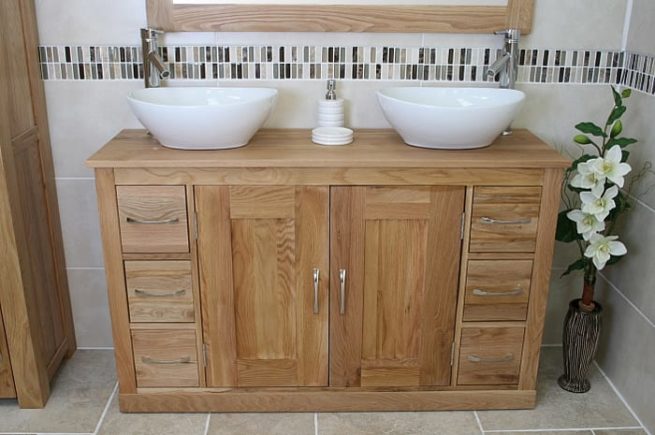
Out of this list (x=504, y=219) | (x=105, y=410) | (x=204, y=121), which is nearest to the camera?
(x=204, y=121)

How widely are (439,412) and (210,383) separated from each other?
2.38 ft

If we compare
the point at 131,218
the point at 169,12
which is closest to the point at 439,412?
the point at 131,218

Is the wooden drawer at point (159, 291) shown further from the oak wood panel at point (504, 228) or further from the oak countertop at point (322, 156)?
the oak wood panel at point (504, 228)

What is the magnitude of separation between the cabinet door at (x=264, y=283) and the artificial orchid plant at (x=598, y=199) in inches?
30.5

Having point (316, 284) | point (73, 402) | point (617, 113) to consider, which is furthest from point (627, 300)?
point (73, 402)

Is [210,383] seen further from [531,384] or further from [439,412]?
[531,384]

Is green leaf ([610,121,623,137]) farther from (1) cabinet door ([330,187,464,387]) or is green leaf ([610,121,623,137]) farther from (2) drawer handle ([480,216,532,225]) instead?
(1) cabinet door ([330,187,464,387])

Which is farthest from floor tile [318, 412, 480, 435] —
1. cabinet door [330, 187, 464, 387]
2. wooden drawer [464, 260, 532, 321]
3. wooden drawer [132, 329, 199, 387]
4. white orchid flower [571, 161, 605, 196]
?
white orchid flower [571, 161, 605, 196]

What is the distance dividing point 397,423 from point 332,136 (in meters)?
0.90

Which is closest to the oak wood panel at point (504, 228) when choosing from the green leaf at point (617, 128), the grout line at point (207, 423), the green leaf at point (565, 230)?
the green leaf at point (565, 230)

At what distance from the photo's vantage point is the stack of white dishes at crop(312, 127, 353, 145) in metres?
2.02

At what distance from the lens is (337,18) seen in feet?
6.97

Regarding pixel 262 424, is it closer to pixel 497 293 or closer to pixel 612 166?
pixel 497 293

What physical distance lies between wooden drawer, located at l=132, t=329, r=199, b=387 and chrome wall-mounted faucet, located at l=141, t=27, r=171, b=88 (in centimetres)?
78
